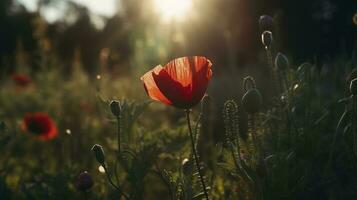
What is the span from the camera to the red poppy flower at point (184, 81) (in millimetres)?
1550

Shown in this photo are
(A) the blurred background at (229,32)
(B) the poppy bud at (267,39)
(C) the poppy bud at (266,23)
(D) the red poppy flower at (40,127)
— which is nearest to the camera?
(B) the poppy bud at (267,39)

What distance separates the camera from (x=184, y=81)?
5.20ft

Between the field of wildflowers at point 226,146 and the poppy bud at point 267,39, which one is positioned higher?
the poppy bud at point 267,39

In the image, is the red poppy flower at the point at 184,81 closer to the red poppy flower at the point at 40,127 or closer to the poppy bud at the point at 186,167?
the poppy bud at the point at 186,167

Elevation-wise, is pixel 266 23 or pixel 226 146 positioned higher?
pixel 266 23

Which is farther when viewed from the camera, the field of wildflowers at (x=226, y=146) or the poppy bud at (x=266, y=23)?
the poppy bud at (x=266, y=23)

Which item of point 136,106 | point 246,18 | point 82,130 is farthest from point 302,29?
point 136,106

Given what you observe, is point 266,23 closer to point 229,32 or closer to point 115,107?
point 115,107

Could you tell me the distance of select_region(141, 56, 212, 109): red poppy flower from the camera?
1.55 metres

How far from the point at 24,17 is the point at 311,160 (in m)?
25.6

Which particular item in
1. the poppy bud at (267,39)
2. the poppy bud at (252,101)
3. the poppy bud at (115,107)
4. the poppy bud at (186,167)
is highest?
the poppy bud at (267,39)

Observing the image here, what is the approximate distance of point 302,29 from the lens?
374 inches

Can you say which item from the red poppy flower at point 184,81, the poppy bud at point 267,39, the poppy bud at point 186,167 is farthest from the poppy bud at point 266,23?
the poppy bud at point 186,167

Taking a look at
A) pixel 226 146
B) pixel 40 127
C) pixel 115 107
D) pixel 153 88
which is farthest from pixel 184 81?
pixel 40 127
